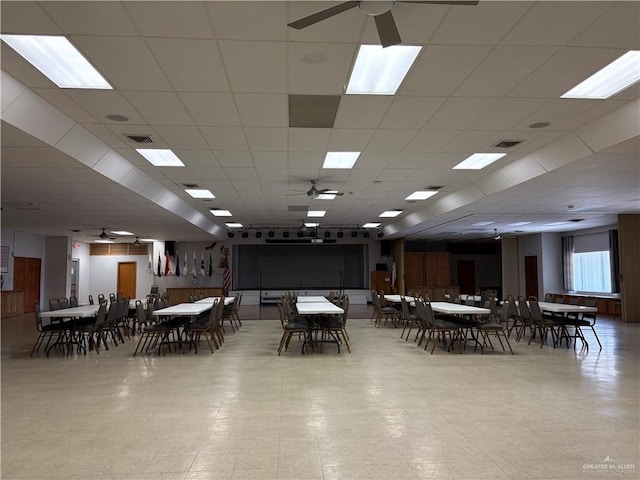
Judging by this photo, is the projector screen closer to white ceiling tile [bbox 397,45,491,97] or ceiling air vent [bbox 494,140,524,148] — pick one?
ceiling air vent [bbox 494,140,524,148]

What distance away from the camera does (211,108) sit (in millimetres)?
4902

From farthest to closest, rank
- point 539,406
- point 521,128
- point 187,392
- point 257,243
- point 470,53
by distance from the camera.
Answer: point 257,243, point 521,128, point 187,392, point 539,406, point 470,53

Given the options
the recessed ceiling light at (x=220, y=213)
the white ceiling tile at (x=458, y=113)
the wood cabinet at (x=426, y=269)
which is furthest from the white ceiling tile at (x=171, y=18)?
the wood cabinet at (x=426, y=269)

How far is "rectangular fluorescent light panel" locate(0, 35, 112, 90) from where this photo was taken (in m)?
3.52

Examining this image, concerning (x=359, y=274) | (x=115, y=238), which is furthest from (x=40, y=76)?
(x=359, y=274)

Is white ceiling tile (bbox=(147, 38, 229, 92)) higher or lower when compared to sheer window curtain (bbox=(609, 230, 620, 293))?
higher

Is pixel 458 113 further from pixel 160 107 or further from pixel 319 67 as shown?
pixel 160 107

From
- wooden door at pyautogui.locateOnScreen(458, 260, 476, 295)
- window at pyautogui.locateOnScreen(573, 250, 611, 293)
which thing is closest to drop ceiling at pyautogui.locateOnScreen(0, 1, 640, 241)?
window at pyautogui.locateOnScreen(573, 250, 611, 293)

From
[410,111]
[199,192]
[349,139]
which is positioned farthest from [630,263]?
[199,192]

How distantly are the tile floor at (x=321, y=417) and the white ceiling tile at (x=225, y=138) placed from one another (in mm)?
3313

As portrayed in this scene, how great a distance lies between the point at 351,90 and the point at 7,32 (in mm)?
→ 3046

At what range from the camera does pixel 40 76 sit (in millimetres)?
4113

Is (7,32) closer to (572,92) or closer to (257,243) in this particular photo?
(572,92)

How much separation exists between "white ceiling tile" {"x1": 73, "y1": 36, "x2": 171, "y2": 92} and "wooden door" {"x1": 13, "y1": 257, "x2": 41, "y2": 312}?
14.3 m
